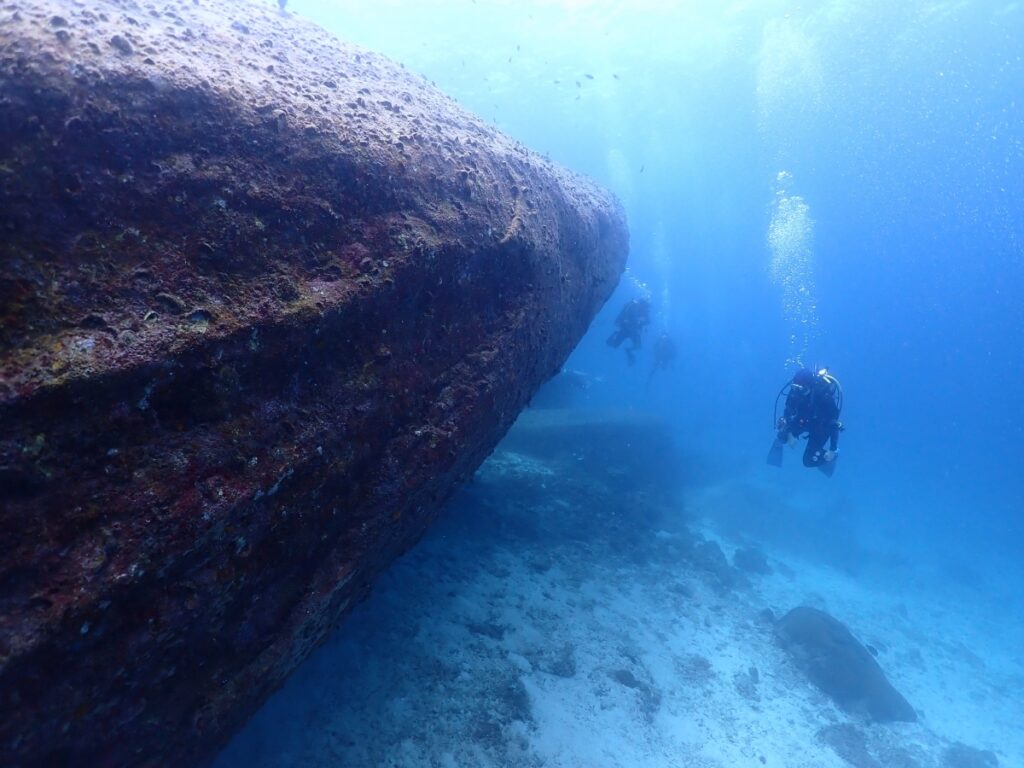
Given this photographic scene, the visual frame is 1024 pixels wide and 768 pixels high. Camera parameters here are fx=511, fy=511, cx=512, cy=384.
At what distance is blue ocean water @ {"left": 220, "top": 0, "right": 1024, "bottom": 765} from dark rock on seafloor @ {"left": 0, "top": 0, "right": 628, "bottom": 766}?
4517mm

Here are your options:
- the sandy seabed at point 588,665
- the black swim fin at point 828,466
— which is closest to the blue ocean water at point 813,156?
the sandy seabed at point 588,665

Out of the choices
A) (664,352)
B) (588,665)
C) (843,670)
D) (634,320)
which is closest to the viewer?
(588,665)

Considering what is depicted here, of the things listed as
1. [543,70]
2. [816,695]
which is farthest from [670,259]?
[816,695]

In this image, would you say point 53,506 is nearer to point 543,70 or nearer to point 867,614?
point 867,614

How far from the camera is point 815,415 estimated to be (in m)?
11.1

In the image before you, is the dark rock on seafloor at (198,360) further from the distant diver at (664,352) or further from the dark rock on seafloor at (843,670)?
the distant diver at (664,352)

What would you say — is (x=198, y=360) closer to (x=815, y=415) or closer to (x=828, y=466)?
(x=815, y=415)

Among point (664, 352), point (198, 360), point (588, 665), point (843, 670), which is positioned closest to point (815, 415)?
point (843, 670)

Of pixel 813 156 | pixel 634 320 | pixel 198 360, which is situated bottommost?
pixel 198 360

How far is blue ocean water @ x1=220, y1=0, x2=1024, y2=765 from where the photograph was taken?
1146 inches

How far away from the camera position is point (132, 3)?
3.50 metres

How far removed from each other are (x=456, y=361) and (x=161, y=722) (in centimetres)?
290

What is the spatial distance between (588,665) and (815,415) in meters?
7.11

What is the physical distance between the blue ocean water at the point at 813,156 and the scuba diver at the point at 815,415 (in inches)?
316
